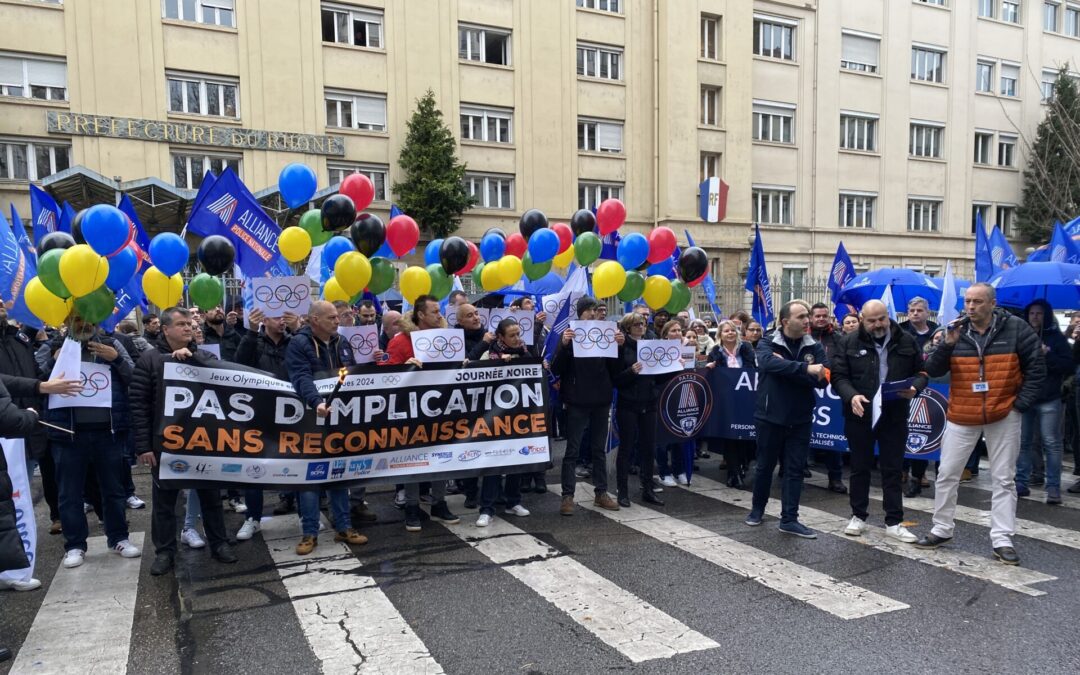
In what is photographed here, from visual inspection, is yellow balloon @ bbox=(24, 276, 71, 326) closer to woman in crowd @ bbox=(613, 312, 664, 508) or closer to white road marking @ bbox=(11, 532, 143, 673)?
white road marking @ bbox=(11, 532, 143, 673)

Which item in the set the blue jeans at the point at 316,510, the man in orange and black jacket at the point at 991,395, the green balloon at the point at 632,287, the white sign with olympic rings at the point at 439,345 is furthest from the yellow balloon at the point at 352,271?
the man in orange and black jacket at the point at 991,395

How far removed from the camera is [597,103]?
28125mm

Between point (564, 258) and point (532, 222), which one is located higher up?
point (532, 222)

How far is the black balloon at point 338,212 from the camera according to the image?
26.6 feet

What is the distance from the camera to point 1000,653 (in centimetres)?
413

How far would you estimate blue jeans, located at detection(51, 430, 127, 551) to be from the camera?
5844mm

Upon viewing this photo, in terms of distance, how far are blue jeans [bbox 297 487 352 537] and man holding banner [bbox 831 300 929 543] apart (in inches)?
168

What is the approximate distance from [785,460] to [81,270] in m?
5.89

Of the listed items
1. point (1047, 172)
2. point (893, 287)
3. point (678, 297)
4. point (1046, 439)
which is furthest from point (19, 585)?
point (1047, 172)

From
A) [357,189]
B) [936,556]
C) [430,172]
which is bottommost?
[936,556]

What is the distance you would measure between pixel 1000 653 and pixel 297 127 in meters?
24.0

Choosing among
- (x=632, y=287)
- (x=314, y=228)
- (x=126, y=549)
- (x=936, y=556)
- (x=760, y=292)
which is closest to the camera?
(x=936, y=556)

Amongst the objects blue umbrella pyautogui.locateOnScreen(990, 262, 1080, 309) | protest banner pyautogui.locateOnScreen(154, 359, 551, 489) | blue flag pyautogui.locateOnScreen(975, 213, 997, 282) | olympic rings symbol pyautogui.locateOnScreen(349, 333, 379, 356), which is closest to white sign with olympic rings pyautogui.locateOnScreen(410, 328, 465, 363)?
protest banner pyautogui.locateOnScreen(154, 359, 551, 489)

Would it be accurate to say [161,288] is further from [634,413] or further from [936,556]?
[936,556]
